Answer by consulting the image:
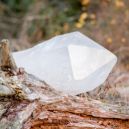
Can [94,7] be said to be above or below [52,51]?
above

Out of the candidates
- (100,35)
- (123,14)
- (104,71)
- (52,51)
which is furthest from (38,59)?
(123,14)

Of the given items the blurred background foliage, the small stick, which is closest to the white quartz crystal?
the small stick

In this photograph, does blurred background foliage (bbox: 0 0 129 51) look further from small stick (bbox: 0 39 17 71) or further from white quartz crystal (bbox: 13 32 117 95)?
small stick (bbox: 0 39 17 71)

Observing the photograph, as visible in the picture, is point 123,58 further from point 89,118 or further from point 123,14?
point 89,118

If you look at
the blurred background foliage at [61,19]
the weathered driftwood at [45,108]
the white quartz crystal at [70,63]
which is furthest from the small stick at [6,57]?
the blurred background foliage at [61,19]

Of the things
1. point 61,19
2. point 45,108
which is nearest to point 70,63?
point 45,108

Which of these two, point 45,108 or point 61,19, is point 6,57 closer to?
point 45,108

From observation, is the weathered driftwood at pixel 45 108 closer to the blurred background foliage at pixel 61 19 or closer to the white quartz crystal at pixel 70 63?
the white quartz crystal at pixel 70 63
